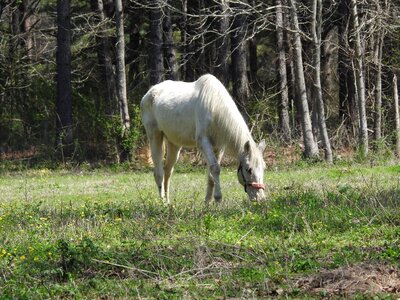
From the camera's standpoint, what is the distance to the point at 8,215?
11539 millimetres

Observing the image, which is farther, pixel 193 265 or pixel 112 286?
pixel 193 265

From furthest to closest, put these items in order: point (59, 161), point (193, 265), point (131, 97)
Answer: point (131, 97), point (59, 161), point (193, 265)

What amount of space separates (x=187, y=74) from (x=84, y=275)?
28.1 m

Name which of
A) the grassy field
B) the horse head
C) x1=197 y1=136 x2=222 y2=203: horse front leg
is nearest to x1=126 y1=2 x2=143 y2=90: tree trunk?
x1=197 y1=136 x2=222 y2=203: horse front leg

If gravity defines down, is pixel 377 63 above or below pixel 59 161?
above

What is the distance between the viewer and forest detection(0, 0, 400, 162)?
78.0 ft

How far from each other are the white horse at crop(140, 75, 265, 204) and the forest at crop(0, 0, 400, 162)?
6720 millimetres

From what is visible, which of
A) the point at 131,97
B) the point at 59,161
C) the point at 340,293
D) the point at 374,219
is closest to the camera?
the point at 340,293

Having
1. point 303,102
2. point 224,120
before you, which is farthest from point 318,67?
point 224,120

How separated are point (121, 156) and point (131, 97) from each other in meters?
4.14

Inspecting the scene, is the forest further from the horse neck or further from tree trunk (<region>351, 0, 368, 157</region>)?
the horse neck

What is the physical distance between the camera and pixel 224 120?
13.3 metres

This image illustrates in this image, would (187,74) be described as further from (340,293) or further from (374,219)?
(340,293)

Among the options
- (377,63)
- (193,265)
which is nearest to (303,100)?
(377,63)
